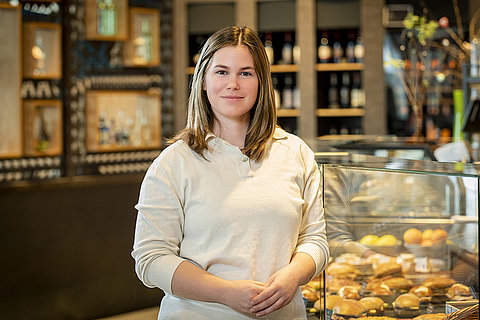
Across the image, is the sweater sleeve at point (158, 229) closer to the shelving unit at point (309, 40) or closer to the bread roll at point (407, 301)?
the bread roll at point (407, 301)

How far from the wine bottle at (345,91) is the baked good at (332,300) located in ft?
14.4

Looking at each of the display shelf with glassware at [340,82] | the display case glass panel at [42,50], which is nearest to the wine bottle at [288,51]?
the display shelf with glassware at [340,82]

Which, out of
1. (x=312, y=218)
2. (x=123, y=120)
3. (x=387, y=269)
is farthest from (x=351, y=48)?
(x=312, y=218)

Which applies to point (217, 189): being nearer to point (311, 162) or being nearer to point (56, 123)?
point (311, 162)

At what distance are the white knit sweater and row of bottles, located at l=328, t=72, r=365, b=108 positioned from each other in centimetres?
470

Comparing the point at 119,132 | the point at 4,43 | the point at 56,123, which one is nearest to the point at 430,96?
the point at 119,132

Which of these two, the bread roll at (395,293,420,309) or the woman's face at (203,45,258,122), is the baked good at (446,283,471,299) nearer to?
the bread roll at (395,293,420,309)

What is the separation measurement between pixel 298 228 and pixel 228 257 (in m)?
0.19

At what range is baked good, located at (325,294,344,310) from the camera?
183 centimetres

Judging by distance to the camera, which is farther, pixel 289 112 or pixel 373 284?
pixel 289 112

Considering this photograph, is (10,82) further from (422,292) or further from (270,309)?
(270,309)

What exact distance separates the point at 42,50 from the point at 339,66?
2.65 meters

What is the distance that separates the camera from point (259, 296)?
1.35m

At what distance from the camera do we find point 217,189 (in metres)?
1.42
